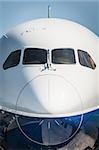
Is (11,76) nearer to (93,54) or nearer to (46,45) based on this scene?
(46,45)

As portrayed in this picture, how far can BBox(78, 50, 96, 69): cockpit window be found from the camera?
26.5 ft

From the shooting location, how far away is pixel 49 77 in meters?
6.90

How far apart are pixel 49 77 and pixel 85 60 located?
62.2 inches

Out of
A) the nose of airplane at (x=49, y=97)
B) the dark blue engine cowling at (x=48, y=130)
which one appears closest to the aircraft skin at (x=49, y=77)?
the nose of airplane at (x=49, y=97)

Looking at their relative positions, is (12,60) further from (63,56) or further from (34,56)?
(63,56)

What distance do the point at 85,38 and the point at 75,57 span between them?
1.01 meters

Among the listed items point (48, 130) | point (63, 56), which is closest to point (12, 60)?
point (63, 56)

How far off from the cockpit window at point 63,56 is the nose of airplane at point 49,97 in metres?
0.84

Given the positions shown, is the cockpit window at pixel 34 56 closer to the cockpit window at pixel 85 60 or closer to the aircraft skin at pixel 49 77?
the aircraft skin at pixel 49 77

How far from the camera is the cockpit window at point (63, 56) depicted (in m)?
7.76

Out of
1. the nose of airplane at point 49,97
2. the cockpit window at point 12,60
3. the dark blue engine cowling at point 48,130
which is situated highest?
the cockpit window at point 12,60

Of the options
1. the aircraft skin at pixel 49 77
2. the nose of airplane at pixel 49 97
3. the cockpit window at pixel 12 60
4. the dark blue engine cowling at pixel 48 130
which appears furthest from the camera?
the cockpit window at pixel 12 60

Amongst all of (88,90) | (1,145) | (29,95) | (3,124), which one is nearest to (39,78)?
(29,95)

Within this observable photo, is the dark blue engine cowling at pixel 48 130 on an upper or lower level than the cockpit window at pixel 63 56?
lower
